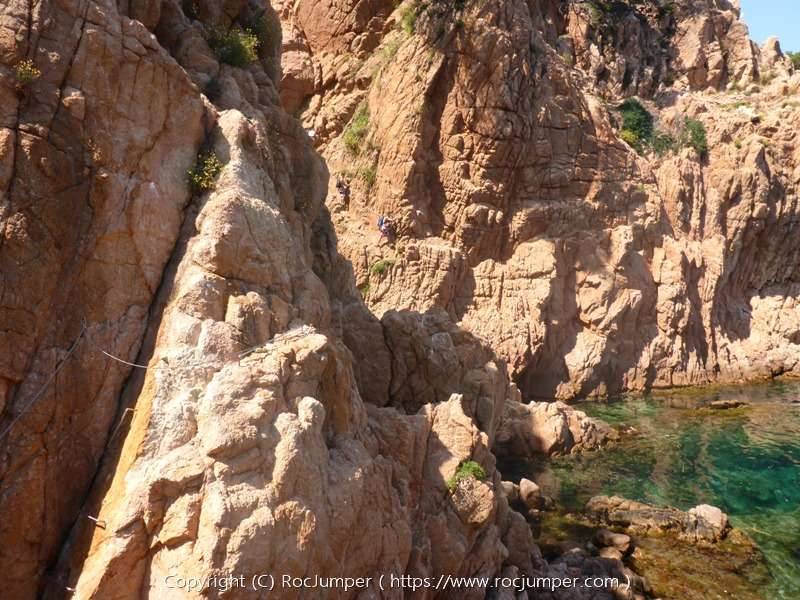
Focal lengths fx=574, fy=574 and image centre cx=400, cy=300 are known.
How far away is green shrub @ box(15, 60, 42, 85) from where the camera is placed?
698 cm

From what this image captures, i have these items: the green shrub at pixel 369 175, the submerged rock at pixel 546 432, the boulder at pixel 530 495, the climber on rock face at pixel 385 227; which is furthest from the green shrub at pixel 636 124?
the boulder at pixel 530 495

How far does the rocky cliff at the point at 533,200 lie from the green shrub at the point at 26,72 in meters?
20.1

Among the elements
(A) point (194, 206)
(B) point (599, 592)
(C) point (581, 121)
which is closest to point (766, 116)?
(C) point (581, 121)

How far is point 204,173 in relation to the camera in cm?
854

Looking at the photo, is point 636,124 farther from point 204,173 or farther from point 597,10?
point 204,173

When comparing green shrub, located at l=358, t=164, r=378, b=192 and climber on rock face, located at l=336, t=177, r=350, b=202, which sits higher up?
green shrub, located at l=358, t=164, r=378, b=192

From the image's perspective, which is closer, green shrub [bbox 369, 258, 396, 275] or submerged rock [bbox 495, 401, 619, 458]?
submerged rock [bbox 495, 401, 619, 458]

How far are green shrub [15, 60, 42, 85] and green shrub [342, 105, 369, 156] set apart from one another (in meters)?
22.8

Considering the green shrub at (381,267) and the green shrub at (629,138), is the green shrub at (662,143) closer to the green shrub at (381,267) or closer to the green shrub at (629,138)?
the green shrub at (629,138)

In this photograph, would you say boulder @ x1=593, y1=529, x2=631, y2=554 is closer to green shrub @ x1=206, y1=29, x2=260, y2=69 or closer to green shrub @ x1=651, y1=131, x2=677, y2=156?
green shrub @ x1=206, y1=29, x2=260, y2=69

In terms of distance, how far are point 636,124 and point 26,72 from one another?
3491cm

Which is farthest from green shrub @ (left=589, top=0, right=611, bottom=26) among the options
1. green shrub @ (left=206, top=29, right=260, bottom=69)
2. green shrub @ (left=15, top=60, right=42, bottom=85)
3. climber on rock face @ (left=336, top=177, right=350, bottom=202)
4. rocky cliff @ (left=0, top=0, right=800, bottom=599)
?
green shrub @ (left=15, top=60, right=42, bottom=85)

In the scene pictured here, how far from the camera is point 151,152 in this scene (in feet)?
26.9

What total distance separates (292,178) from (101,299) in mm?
5926
